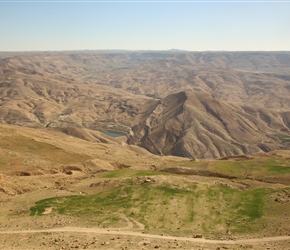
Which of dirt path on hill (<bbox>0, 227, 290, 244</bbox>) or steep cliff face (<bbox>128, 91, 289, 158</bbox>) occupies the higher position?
dirt path on hill (<bbox>0, 227, 290, 244</bbox>)

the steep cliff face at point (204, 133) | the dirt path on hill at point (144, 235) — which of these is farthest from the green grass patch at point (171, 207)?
the steep cliff face at point (204, 133)

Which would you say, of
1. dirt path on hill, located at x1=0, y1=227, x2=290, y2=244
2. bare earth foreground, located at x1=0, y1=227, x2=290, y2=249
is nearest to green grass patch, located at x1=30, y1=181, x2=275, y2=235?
dirt path on hill, located at x1=0, y1=227, x2=290, y2=244

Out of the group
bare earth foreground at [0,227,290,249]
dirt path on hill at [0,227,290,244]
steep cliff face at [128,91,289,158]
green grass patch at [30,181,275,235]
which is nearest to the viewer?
bare earth foreground at [0,227,290,249]

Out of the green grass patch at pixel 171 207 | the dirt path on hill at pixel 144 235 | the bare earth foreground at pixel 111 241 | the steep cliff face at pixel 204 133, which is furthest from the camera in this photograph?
the steep cliff face at pixel 204 133

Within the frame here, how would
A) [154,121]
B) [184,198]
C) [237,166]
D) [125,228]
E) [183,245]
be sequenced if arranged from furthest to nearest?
[154,121] < [237,166] < [184,198] < [125,228] < [183,245]

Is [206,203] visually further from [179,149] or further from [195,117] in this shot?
[195,117]

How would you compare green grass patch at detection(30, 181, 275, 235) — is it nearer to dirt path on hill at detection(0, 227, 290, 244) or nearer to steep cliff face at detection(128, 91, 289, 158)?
dirt path on hill at detection(0, 227, 290, 244)

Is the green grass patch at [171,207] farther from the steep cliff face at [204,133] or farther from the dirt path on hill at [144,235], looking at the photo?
the steep cliff face at [204,133]

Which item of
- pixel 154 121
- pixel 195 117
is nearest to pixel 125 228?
pixel 195 117
